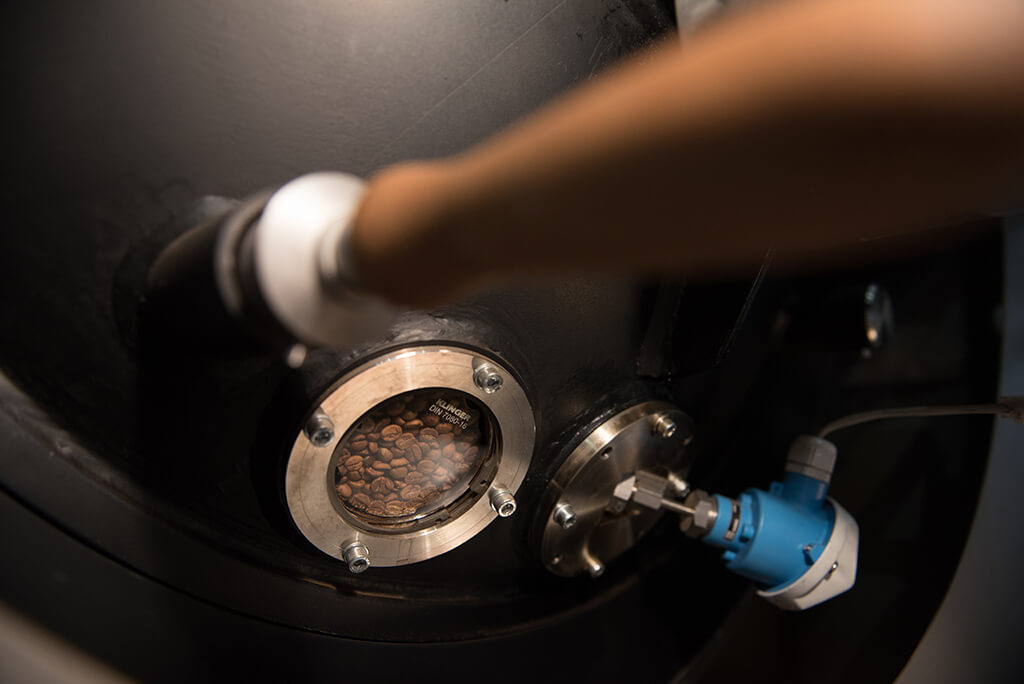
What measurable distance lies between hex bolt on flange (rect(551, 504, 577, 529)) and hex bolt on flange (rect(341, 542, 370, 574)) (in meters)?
0.15

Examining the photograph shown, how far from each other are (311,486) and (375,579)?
12 cm

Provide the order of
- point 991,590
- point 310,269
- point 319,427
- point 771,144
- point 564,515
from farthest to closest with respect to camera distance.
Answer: point 991,590, point 564,515, point 319,427, point 310,269, point 771,144

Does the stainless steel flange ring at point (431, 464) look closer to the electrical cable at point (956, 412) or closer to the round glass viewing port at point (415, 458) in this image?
the round glass viewing port at point (415, 458)

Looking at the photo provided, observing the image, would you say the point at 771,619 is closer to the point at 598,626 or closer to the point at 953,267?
the point at 598,626

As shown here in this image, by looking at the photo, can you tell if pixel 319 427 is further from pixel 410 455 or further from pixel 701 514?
pixel 701 514

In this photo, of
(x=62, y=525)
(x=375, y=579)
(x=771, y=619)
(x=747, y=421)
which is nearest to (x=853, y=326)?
(x=747, y=421)

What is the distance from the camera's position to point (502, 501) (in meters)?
0.45

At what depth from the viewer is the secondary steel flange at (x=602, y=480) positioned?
1.57ft

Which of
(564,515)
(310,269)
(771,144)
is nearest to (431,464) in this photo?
(564,515)

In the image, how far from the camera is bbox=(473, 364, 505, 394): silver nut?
399 mm

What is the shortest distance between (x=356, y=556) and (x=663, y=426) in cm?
26

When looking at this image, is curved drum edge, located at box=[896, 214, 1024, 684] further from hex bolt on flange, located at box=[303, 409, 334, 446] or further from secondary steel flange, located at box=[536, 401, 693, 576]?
hex bolt on flange, located at box=[303, 409, 334, 446]

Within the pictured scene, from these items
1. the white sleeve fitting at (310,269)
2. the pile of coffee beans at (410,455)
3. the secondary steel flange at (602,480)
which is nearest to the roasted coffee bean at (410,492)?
the pile of coffee beans at (410,455)

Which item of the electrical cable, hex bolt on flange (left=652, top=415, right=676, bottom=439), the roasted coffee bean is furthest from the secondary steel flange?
the electrical cable
